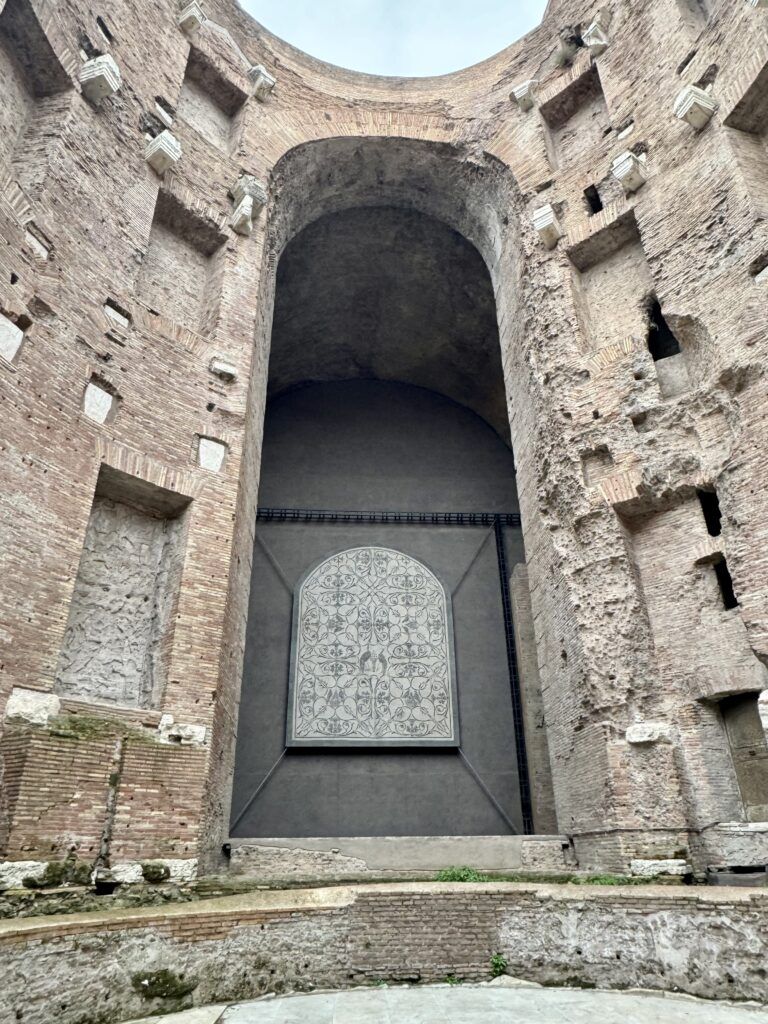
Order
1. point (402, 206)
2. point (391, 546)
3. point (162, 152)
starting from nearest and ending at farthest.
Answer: point (162, 152), point (402, 206), point (391, 546)

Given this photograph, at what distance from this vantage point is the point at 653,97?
333 inches

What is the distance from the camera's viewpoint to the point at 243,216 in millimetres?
8531

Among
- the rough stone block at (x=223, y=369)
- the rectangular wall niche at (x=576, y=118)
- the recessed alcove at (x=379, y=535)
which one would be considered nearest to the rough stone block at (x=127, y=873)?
the recessed alcove at (x=379, y=535)

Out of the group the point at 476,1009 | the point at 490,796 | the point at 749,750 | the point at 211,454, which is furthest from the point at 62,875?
the point at 490,796

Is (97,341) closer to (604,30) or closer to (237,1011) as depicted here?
(237,1011)

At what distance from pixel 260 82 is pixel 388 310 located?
4.26m

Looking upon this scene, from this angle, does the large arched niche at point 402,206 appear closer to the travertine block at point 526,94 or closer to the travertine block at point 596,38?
the travertine block at point 526,94

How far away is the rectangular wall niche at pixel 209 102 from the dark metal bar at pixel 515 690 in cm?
744

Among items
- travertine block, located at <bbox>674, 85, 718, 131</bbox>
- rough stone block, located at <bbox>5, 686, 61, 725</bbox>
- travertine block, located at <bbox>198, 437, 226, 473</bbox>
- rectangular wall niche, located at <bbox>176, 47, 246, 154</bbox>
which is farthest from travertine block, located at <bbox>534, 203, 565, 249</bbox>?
rough stone block, located at <bbox>5, 686, 61, 725</bbox>

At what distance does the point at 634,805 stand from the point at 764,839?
1.00 metres

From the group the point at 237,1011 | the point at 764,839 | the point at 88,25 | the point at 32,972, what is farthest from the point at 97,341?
the point at 764,839

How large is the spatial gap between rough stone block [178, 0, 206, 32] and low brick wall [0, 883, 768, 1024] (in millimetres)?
10285

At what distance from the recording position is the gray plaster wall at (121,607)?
18.5 feet

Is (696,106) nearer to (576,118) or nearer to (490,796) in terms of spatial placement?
(576,118)
